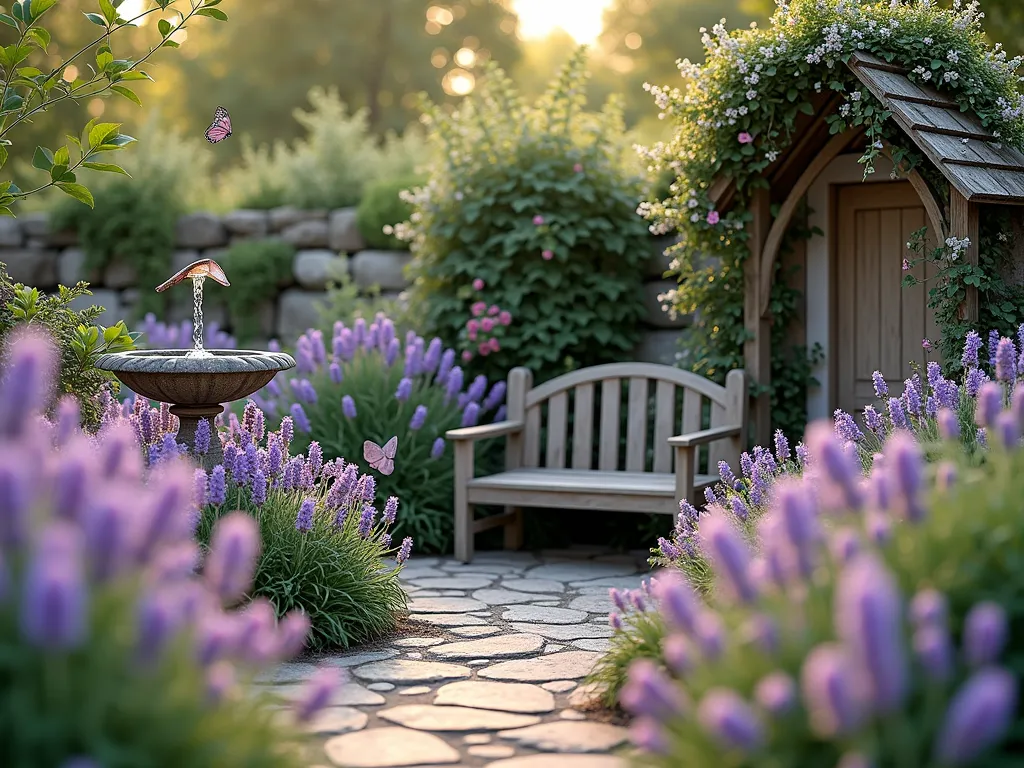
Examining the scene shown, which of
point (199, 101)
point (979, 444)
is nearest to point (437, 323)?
point (979, 444)

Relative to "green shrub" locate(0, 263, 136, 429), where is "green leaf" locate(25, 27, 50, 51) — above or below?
above

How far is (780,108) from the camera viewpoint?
618cm

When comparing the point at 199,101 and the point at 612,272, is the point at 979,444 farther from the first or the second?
the point at 199,101

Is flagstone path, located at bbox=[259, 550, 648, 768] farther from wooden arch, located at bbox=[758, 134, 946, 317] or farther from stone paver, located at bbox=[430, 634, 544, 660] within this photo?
wooden arch, located at bbox=[758, 134, 946, 317]

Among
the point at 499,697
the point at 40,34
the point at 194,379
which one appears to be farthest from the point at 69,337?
the point at 499,697

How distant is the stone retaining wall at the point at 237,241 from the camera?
30.8 feet

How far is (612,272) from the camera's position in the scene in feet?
25.4

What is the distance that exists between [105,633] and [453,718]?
5.50 ft

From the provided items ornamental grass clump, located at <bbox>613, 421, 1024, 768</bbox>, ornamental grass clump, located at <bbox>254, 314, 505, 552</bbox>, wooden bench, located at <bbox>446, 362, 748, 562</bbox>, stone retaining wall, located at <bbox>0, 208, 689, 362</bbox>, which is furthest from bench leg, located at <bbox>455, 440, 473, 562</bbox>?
ornamental grass clump, located at <bbox>613, 421, 1024, 768</bbox>

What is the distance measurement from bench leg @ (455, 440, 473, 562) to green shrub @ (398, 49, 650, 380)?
3.73ft

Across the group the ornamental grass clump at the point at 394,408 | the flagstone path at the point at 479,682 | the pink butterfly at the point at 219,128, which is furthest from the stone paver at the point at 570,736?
the pink butterfly at the point at 219,128

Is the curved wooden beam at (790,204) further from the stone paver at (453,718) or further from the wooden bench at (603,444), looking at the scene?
the stone paver at (453,718)

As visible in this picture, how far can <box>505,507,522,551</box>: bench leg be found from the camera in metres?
6.88

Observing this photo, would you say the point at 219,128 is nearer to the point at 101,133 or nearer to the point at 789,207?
the point at 101,133
